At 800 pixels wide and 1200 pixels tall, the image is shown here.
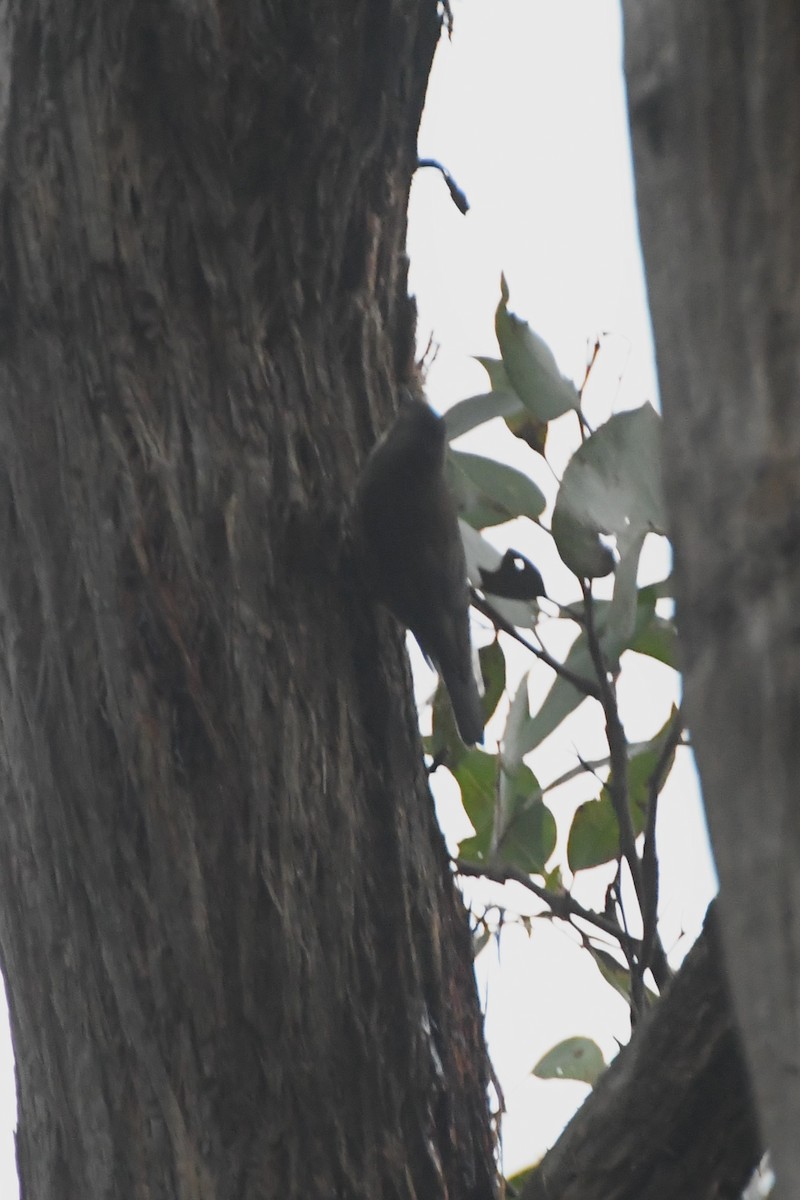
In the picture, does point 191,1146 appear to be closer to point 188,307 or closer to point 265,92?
point 188,307

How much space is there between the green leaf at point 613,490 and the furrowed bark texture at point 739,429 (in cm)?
117

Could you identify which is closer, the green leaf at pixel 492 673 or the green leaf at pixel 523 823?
the green leaf at pixel 523 823

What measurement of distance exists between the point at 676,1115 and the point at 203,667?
626 millimetres

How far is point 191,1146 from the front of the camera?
4.50 feet

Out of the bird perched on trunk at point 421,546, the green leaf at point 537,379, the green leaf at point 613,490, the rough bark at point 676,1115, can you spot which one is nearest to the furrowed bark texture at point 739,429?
the rough bark at point 676,1115

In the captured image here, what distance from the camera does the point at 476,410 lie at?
7.19ft

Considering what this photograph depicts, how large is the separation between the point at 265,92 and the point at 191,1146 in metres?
1.11

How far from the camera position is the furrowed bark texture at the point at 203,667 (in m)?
1.40

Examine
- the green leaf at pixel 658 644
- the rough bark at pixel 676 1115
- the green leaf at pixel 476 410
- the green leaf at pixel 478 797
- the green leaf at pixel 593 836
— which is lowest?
the rough bark at pixel 676 1115

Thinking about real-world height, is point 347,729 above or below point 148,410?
below

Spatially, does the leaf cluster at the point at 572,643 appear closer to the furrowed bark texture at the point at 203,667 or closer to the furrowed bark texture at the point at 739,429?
the furrowed bark texture at the point at 203,667

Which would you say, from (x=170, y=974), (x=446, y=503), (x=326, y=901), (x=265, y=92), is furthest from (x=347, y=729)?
(x=446, y=503)

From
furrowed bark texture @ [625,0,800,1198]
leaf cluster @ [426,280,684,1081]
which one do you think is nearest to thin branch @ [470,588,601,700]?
leaf cluster @ [426,280,684,1081]

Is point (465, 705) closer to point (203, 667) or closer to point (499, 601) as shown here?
point (499, 601)
